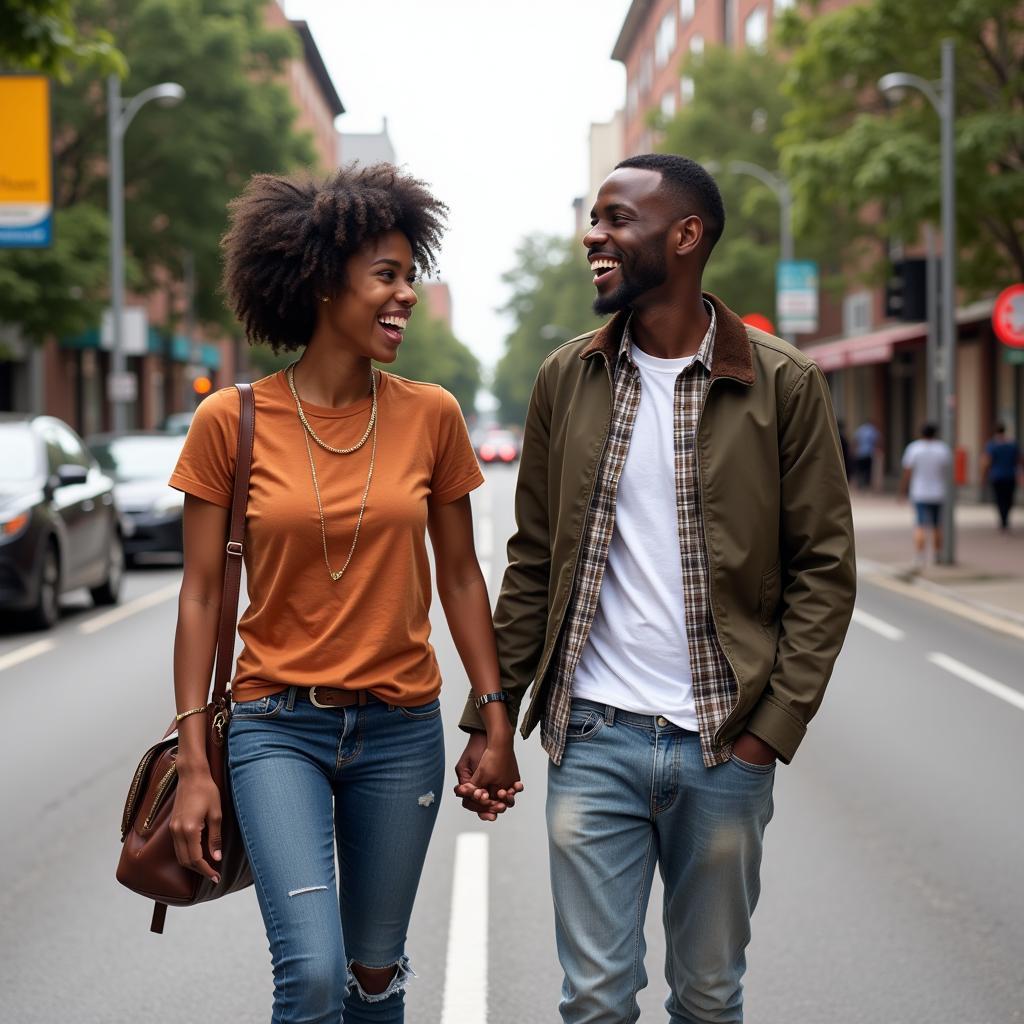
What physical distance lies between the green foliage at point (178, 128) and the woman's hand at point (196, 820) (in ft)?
104

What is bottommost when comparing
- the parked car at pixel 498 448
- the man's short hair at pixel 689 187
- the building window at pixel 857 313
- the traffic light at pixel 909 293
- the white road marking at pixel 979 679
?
the white road marking at pixel 979 679

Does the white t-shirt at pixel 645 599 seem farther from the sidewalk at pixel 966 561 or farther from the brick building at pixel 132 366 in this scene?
the brick building at pixel 132 366

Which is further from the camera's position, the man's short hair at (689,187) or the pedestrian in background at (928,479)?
the pedestrian in background at (928,479)

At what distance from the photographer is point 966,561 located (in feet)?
62.0

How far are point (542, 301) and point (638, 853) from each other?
86.7 m

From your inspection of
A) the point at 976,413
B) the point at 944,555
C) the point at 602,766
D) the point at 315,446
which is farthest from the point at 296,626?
the point at 976,413

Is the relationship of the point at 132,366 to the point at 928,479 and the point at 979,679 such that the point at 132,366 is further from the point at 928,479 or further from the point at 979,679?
the point at 979,679

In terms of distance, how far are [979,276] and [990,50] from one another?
3.19m

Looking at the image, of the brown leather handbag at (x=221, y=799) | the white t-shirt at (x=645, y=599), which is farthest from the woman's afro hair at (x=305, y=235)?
the white t-shirt at (x=645, y=599)

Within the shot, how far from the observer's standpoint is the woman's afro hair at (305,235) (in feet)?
10.2

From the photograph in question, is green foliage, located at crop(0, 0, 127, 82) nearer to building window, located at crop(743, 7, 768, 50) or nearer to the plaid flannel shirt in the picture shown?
the plaid flannel shirt

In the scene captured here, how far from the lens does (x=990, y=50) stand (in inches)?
914

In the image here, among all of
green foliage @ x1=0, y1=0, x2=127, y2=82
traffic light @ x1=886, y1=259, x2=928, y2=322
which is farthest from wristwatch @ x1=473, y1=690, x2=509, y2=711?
traffic light @ x1=886, y1=259, x2=928, y2=322

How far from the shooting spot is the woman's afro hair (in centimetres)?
310
